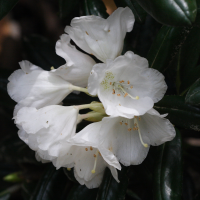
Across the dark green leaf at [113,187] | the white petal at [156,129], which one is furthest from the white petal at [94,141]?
the dark green leaf at [113,187]

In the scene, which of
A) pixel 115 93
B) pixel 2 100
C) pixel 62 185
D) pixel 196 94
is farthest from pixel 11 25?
pixel 196 94

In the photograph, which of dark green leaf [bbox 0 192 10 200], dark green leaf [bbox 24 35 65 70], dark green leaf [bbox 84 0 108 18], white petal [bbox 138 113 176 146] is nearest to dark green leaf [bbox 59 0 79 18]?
dark green leaf [bbox 84 0 108 18]

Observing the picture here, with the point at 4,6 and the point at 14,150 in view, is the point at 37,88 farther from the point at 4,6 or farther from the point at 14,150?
the point at 14,150

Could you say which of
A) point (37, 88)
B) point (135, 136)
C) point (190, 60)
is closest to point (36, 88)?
point (37, 88)

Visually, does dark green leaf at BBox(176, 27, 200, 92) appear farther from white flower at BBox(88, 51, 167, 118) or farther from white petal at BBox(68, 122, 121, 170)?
white petal at BBox(68, 122, 121, 170)

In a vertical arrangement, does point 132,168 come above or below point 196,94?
below

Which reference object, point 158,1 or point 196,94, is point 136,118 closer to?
point 196,94

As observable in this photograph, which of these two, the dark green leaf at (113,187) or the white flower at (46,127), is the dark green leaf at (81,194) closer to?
the dark green leaf at (113,187)
